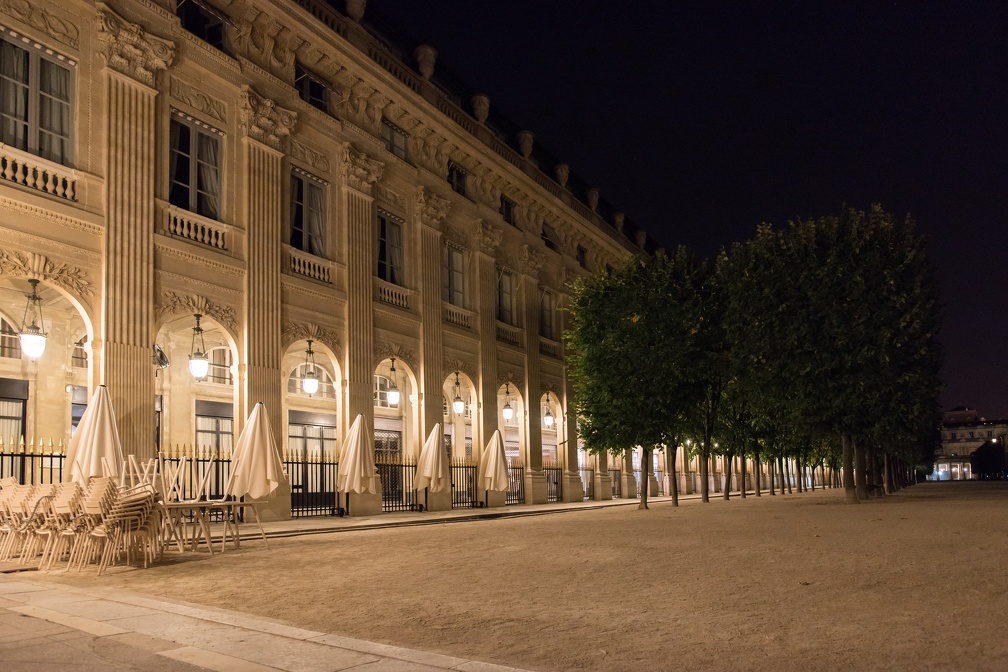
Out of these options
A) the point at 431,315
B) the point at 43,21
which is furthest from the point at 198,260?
the point at 431,315

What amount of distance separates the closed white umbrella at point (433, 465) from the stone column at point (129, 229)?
8642 mm

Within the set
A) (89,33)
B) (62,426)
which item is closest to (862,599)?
(89,33)

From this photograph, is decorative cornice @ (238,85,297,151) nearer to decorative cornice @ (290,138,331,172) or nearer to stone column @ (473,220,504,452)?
decorative cornice @ (290,138,331,172)

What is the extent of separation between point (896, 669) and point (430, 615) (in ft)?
12.1

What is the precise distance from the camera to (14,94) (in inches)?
664

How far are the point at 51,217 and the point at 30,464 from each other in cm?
630

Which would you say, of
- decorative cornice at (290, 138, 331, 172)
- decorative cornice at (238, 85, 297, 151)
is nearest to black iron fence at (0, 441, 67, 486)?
decorative cornice at (238, 85, 297, 151)

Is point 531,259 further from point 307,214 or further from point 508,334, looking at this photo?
point 307,214

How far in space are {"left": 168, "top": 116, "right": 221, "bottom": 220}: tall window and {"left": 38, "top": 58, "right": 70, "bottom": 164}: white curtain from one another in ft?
8.59

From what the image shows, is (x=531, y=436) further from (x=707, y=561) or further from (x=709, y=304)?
(x=707, y=561)

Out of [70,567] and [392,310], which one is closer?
[70,567]

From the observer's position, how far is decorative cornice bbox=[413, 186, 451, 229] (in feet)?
94.7

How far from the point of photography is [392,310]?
27.1 meters

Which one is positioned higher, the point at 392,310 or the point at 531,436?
the point at 392,310
